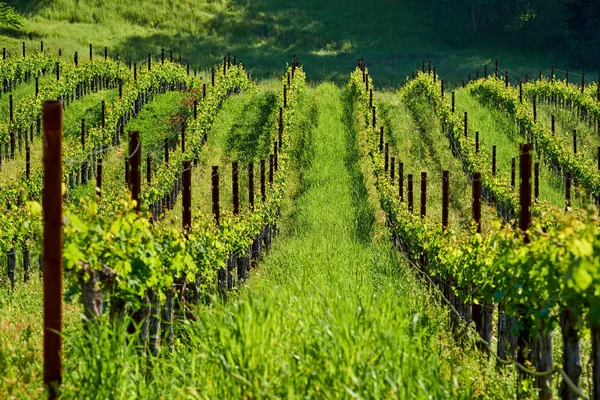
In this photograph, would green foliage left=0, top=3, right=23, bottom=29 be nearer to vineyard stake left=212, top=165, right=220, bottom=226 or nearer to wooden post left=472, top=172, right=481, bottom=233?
vineyard stake left=212, top=165, right=220, bottom=226

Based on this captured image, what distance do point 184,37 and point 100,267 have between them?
62083 mm

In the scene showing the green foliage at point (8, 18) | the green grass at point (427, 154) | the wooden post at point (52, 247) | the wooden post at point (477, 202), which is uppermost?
the green foliage at point (8, 18)

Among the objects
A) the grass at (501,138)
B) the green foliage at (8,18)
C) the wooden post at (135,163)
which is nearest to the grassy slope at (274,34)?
the green foliage at (8,18)

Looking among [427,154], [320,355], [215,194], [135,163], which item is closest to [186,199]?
[135,163]

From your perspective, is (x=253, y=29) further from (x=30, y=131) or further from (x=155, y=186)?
(x=155, y=186)

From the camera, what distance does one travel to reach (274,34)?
7138 cm

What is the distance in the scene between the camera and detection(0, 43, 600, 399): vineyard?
21.5 ft

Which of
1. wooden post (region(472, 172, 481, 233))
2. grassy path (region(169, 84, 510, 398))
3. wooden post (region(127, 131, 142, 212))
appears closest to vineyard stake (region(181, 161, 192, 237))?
wooden post (region(127, 131, 142, 212))

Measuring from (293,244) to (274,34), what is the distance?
5273 centimetres

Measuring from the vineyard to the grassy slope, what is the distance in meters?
12.4

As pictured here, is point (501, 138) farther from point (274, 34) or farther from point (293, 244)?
point (274, 34)

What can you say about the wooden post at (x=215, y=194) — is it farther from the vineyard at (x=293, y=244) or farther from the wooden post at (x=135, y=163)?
the wooden post at (x=135, y=163)

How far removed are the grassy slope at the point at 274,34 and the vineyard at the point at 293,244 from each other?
1240 centimetres

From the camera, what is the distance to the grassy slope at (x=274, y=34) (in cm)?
6208
